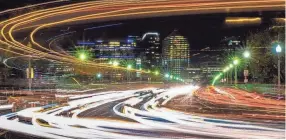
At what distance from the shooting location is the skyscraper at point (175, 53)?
523 ft

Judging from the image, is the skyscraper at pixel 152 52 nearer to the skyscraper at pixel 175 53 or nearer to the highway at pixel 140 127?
the skyscraper at pixel 175 53

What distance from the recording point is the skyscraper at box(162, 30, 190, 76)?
15938 cm

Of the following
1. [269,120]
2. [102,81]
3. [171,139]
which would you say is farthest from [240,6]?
[102,81]

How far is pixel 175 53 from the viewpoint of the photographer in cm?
17838

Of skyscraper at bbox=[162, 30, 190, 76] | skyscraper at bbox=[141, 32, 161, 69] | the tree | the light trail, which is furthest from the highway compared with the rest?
skyscraper at bbox=[162, 30, 190, 76]

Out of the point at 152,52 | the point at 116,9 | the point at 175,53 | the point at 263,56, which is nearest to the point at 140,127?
the point at 116,9

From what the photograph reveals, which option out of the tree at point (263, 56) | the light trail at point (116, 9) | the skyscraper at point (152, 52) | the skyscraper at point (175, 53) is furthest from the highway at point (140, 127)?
the skyscraper at point (175, 53)

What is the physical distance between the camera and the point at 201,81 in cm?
9356

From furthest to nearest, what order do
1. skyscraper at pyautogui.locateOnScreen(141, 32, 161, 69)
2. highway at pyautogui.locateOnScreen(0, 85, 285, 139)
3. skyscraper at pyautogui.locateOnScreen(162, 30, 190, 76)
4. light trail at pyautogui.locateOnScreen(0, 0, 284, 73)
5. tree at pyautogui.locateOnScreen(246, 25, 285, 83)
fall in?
skyscraper at pyautogui.locateOnScreen(162, 30, 190, 76)
skyscraper at pyautogui.locateOnScreen(141, 32, 161, 69)
tree at pyautogui.locateOnScreen(246, 25, 285, 83)
light trail at pyautogui.locateOnScreen(0, 0, 284, 73)
highway at pyautogui.locateOnScreen(0, 85, 285, 139)

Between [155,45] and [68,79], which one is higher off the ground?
[155,45]

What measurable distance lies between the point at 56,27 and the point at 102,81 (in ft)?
126

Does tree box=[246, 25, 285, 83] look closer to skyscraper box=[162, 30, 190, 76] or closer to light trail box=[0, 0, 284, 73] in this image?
light trail box=[0, 0, 284, 73]

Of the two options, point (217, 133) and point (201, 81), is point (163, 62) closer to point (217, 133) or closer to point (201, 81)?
point (201, 81)

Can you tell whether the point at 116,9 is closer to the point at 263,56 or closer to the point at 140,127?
the point at 140,127
